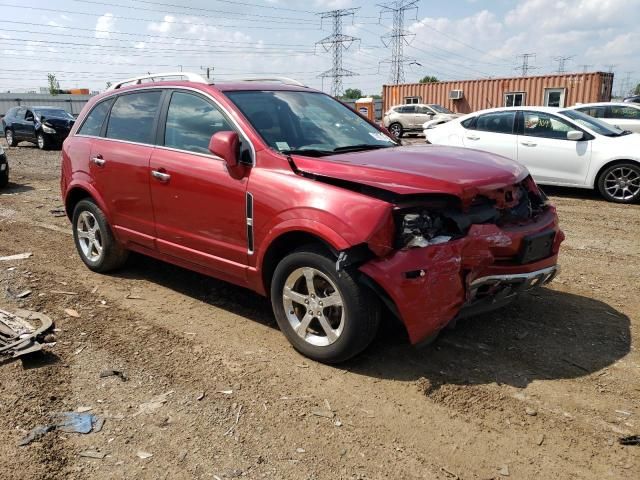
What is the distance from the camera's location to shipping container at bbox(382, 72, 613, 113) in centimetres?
2731

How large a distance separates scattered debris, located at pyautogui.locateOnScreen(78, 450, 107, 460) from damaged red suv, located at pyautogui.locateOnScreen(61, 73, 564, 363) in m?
1.42

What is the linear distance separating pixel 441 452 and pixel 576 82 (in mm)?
28728

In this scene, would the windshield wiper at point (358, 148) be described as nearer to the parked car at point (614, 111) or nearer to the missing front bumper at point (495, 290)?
the missing front bumper at point (495, 290)

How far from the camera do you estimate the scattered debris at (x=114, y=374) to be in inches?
142

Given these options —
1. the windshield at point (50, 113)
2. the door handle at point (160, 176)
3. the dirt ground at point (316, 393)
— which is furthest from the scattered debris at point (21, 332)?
the windshield at point (50, 113)

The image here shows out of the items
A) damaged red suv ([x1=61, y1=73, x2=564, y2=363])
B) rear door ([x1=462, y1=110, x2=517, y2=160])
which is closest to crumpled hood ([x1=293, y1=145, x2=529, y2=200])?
damaged red suv ([x1=61, y1=73, x2=564, y2=363])

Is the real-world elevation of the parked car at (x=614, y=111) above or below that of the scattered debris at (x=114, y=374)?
above

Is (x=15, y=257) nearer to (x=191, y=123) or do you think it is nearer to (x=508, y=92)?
(x=191, y=123)

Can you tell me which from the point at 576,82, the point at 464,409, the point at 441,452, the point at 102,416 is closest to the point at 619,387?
the point at 464,409

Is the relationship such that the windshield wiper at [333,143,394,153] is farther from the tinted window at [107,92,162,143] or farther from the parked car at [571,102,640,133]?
the parked car at [571,102,640,133]

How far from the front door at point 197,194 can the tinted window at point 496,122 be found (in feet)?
23.0

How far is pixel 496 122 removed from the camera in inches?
398

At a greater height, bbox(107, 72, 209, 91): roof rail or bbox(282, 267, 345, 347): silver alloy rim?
bbox(107, 72, 209, 91): roof rail

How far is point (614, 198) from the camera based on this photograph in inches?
355
